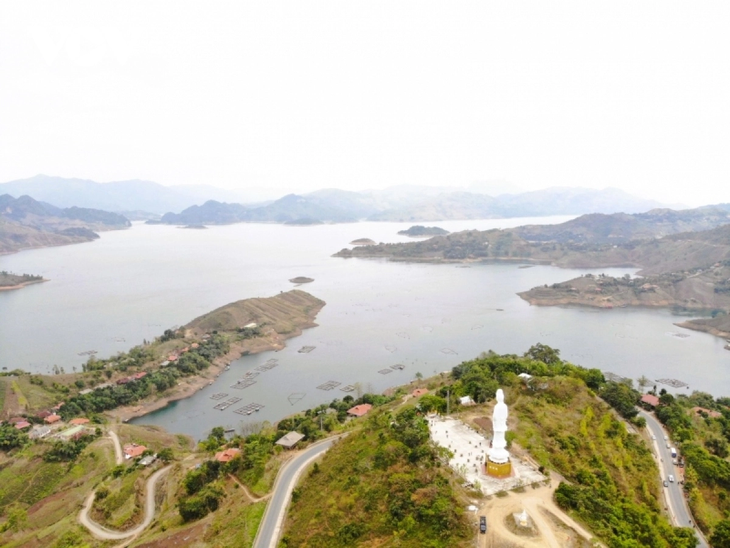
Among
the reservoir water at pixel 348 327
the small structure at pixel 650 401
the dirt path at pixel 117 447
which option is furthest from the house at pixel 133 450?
the small structure at pixel 650 401

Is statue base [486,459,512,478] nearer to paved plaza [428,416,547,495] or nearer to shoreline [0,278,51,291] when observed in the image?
paved plaza [428,416,547,495]

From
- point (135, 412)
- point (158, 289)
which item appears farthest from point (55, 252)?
point (135, 412)

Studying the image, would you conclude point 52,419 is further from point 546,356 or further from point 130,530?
→ point 546,356

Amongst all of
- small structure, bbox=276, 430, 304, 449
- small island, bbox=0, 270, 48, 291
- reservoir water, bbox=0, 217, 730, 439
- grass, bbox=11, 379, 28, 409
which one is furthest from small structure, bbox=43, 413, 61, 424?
small island, bbox=0, 270, 48, 291

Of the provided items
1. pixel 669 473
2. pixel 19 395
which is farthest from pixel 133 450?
pixel 669 473

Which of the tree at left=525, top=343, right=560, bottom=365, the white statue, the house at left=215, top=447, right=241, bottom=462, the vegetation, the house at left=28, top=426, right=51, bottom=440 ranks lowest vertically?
the house at left=28, top=426, right=51, bottom=440

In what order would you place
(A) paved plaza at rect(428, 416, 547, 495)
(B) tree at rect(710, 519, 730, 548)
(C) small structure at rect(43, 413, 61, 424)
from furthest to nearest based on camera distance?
(C) small structure at rect(43, 413, 61, 424) < (B) tree at rect(710, 519, 730, 548) < (A) paved plaza at rect(428, 416, 547, 495)
